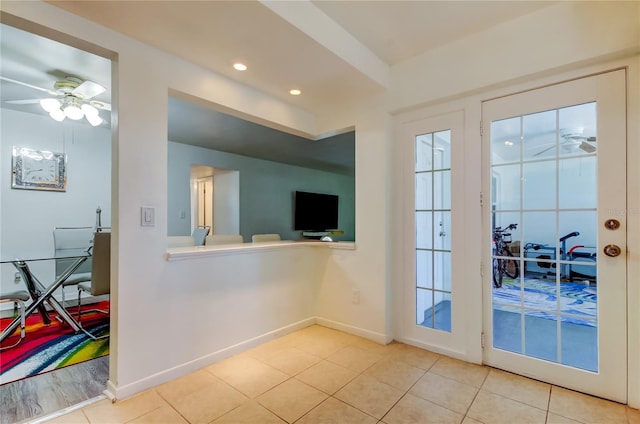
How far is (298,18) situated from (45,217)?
4.28 metres

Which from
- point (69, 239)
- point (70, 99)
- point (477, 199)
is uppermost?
point (70, 99)

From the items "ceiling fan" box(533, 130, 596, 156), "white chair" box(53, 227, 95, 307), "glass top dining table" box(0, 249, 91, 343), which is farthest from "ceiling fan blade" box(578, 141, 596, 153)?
"white chair" box(53, 227, 95, 307)

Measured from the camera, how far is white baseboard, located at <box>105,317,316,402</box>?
181cm

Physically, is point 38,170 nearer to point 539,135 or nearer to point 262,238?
point 262,238

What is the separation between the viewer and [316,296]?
320 centimetres

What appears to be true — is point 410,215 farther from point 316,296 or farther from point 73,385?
point 73,385

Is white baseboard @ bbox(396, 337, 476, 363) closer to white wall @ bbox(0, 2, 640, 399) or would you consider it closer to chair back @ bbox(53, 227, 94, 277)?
white wall @ bbox(0, 2, 640, 399)

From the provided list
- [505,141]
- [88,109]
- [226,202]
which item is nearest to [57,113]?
[88,109]

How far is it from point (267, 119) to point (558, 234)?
96.3 inches

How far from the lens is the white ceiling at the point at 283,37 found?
1.67 m

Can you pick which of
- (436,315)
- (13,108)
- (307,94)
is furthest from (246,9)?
(13,108)

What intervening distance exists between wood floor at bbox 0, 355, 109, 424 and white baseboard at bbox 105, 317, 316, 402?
0.67ft

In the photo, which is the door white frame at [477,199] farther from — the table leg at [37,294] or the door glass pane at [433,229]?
the table leg at [37,294]

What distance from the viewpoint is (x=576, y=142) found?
1931mm
